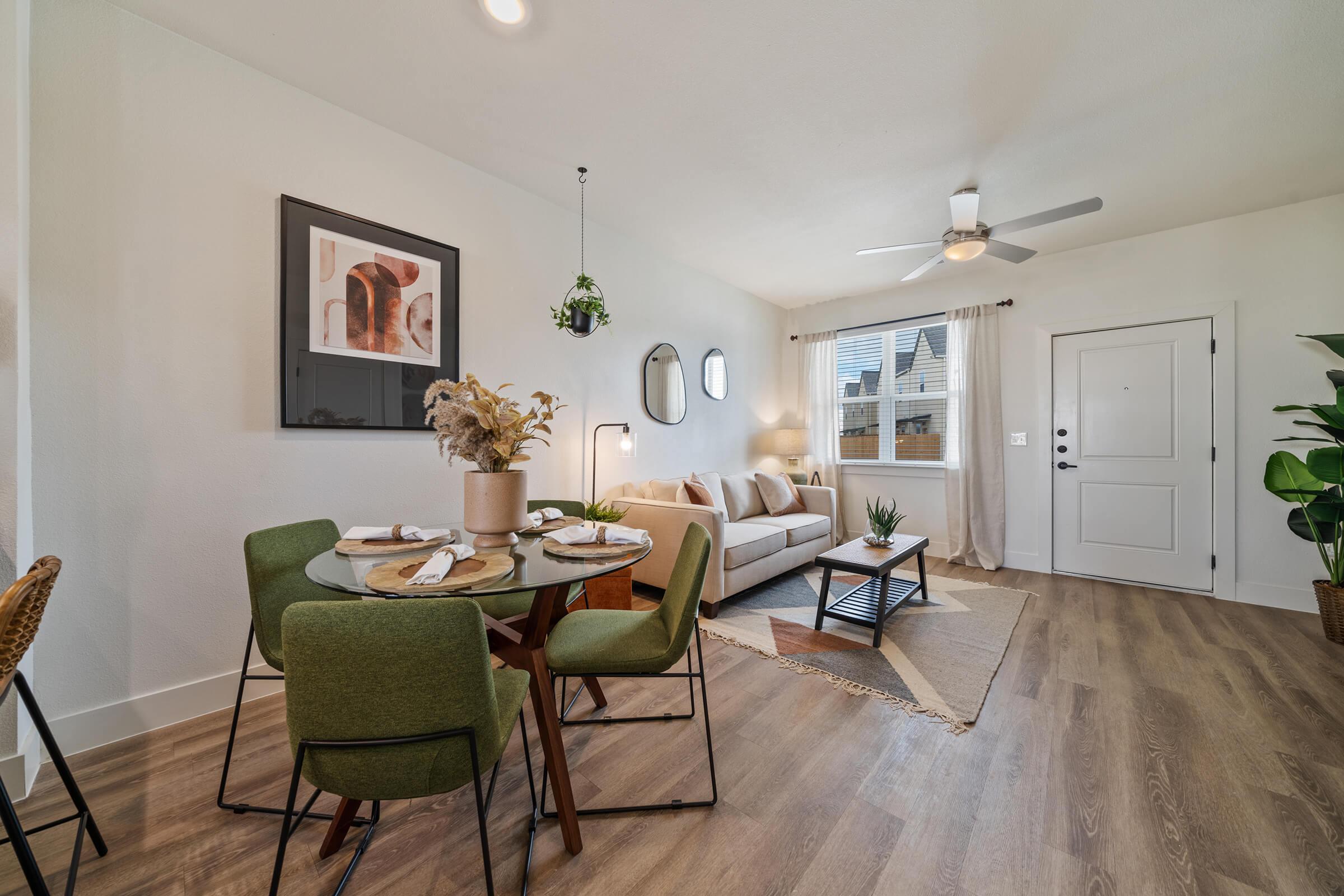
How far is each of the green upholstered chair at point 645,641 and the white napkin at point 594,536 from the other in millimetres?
185

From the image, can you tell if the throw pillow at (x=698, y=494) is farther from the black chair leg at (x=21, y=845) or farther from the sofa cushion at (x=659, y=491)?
the black chair leg at (x=21, y=845)

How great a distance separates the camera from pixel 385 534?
5.55 ft

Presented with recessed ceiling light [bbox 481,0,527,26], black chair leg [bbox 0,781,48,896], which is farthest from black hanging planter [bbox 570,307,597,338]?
black chair leg [bbox 0,781,48,896]

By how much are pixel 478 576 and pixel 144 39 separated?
2461mm

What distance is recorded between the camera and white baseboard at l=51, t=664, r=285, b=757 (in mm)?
1728

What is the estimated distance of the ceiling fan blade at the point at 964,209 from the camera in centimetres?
278

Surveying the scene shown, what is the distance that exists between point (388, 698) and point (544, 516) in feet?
3.73

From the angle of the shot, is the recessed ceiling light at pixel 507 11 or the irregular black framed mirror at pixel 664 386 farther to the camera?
the irregular black framed mirror at pixel 664 386

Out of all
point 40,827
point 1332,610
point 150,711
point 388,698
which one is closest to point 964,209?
point 1332,610

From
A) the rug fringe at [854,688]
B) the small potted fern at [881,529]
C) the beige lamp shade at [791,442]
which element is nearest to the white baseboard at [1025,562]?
the small potted fern at [881,529]

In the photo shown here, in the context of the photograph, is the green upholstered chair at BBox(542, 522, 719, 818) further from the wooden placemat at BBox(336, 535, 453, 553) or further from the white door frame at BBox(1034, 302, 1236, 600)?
the white door frame at BBox(1034, 302, 1236, 600)

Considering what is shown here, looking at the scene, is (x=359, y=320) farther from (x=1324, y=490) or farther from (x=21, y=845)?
(x=1324, y=490)

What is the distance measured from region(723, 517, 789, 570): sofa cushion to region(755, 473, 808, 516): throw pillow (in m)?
0.55

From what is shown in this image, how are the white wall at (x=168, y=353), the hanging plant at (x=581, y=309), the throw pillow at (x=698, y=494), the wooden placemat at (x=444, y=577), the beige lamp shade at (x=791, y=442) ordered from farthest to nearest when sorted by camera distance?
the beige lamp shade at (x=791, y=442) < the throw pillow at (x=698, y=494) < the hanging plant at (x=581, y=309) < the white wall at (x=168, y=353) < the wooden placemat at (x=444, y=577)
